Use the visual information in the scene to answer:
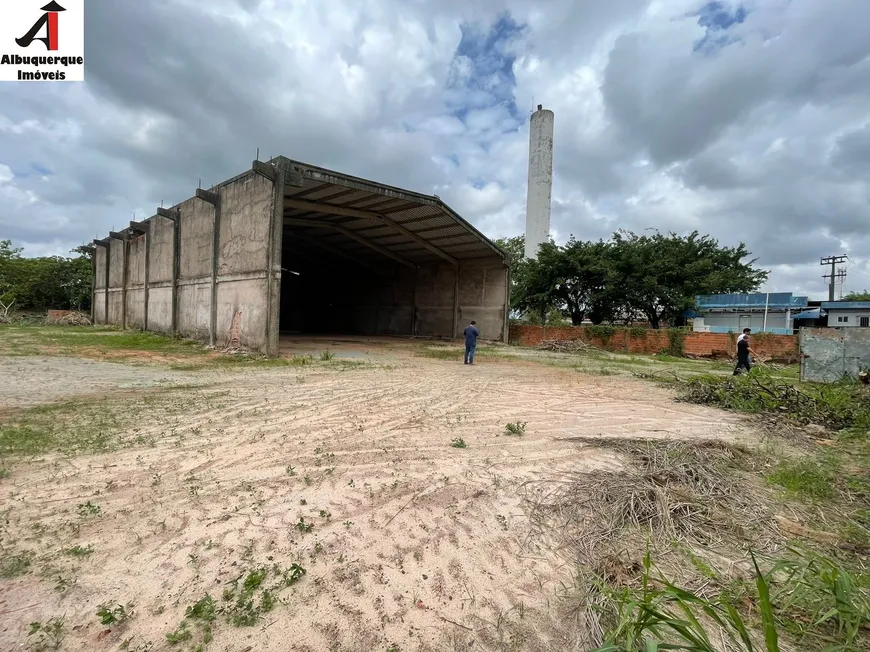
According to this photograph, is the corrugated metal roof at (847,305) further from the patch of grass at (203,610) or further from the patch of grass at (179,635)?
the patch of grass at (179,635)

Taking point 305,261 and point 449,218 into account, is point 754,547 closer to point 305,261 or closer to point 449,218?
point 449,218

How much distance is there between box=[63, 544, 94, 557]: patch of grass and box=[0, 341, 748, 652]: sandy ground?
1.4 inches

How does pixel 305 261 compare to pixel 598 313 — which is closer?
pixel 598 313

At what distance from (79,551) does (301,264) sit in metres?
31.8

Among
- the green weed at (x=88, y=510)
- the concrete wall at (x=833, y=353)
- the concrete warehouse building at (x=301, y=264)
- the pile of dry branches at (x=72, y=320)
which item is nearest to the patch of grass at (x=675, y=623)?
the green weed at (x=88, y=510)

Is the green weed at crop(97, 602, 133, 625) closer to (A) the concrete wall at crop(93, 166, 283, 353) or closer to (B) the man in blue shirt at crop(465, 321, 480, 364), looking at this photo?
(A) the concrete wall at crop(93, 166, 283, 353)

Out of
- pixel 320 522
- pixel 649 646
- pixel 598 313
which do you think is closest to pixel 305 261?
pixel 598 313

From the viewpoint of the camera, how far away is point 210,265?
17234 millimetres

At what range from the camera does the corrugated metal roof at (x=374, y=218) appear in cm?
1612

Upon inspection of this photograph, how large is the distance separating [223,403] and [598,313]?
26.9 m

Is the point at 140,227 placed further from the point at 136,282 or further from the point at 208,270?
the point at 208,270

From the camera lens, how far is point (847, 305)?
35906mm

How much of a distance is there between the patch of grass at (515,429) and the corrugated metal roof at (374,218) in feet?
38.1

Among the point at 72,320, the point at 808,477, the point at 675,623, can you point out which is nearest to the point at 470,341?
the point at 808,477
